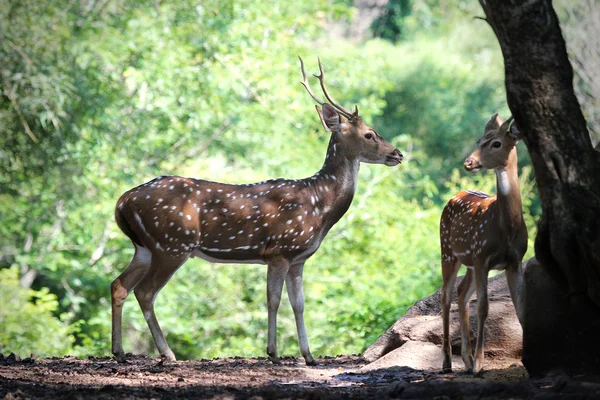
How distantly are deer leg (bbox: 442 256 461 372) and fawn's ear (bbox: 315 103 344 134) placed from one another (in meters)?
1.79

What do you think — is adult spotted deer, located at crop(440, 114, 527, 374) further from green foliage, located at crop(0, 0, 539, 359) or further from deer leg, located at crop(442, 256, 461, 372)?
green foliage, located at crop(0, 0, 539, 359)

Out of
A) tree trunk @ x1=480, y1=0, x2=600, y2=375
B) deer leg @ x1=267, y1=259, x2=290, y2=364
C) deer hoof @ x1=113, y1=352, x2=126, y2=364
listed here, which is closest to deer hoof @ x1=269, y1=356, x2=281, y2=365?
deer leg @ x1=267, y1=259, x2=290, y2=364

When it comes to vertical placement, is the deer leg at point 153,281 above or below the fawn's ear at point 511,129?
below

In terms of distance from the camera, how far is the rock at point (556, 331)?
6039mm

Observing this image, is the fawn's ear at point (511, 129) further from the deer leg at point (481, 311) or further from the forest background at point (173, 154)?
the forest background at point (173, 154)

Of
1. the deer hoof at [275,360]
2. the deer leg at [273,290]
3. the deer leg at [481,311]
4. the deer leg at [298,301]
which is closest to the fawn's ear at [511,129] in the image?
the deer leg at [481,311]

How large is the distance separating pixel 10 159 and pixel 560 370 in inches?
466

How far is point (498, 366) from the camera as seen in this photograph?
24.5ft

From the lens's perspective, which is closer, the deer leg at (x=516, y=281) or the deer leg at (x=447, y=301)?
the deer leg at (x=516, y=281)

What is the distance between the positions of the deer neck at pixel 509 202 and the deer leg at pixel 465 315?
713 millimetres

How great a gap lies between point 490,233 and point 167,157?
12287 mm

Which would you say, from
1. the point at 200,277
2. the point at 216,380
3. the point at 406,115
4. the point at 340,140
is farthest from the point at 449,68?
the point at 216,380

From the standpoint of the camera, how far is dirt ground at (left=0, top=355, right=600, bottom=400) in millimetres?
5395

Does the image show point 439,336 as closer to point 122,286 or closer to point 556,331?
point 556,331
